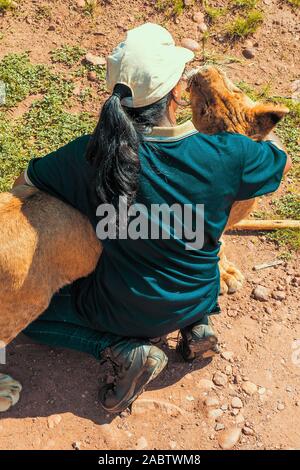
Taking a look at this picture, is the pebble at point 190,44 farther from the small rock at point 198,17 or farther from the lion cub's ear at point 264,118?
the lion cub's ear at point 264,118

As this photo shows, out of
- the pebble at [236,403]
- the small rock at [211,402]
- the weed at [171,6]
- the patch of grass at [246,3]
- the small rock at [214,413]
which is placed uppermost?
the patch of grass at [246,3]

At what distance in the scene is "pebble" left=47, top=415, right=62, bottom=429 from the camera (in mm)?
3984

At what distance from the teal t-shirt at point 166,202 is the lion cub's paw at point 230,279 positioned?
0.80 metres

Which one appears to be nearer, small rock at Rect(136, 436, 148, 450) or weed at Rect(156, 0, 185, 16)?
small rock at Rect(136, 436, 148, 450)

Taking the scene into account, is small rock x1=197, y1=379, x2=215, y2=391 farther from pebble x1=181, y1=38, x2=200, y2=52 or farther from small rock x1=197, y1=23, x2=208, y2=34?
small rock x1=197, y1=23, x2=208, y2=34

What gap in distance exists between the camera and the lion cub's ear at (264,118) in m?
3.63

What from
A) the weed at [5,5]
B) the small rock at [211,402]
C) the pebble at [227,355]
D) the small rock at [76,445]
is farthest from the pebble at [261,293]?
the weed at [5,5]

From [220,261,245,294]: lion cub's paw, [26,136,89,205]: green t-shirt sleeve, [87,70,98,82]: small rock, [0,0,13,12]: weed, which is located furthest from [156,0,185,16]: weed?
[26,136,89,205]: green t-shirt sleeve

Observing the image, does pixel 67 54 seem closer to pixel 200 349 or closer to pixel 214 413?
pixel 200 349

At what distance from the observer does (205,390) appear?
418cm

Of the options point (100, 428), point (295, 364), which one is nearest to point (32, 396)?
point (100, 428)
